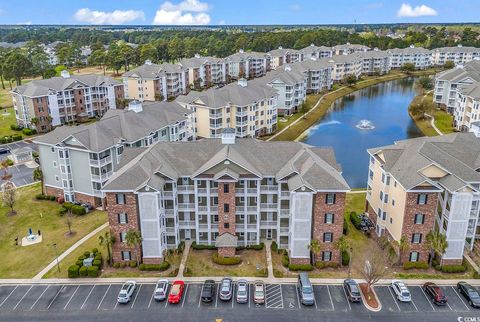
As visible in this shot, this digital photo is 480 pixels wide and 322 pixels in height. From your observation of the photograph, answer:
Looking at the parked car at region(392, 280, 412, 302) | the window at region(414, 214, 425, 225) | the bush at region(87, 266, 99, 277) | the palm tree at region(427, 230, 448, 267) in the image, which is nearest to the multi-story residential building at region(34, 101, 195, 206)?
the bush at region(87, 266, 99, 277)

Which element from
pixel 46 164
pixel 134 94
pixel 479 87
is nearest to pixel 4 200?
pixel 46 164

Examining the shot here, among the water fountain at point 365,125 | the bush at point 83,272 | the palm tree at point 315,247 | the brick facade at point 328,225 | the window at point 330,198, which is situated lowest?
the bush at point 83,272

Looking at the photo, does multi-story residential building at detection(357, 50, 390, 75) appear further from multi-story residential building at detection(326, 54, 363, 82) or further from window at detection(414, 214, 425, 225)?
window at detection(414, 214, 425, 225)

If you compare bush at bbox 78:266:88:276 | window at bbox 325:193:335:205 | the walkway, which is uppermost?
window at bbox 325:193:335:205

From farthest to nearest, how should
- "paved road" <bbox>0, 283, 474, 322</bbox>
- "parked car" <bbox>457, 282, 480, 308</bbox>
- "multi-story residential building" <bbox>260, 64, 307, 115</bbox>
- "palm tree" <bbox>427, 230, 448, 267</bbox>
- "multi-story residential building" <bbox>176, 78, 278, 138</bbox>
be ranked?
"multi-story residential building" <bbox>260, 64, 307, 115</bbox> → "multi-story residential building" <bbox>176, 78, 278, 138</bbox> → "palm tree" <bbox>427, 230, 448, 267</bbox> → "parked car" <bbox>457, 282, 480, 308</bbox> → "paved road" <bbox>0, 283, 474, 322</bbox>

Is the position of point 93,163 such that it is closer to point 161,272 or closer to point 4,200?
point 4,200

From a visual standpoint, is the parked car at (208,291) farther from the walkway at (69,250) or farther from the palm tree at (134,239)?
the walkway at (69,250)

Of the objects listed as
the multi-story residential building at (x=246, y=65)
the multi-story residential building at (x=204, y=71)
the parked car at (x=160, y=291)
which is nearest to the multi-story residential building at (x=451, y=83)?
the multi-story residential building at (x=246, y=65)
